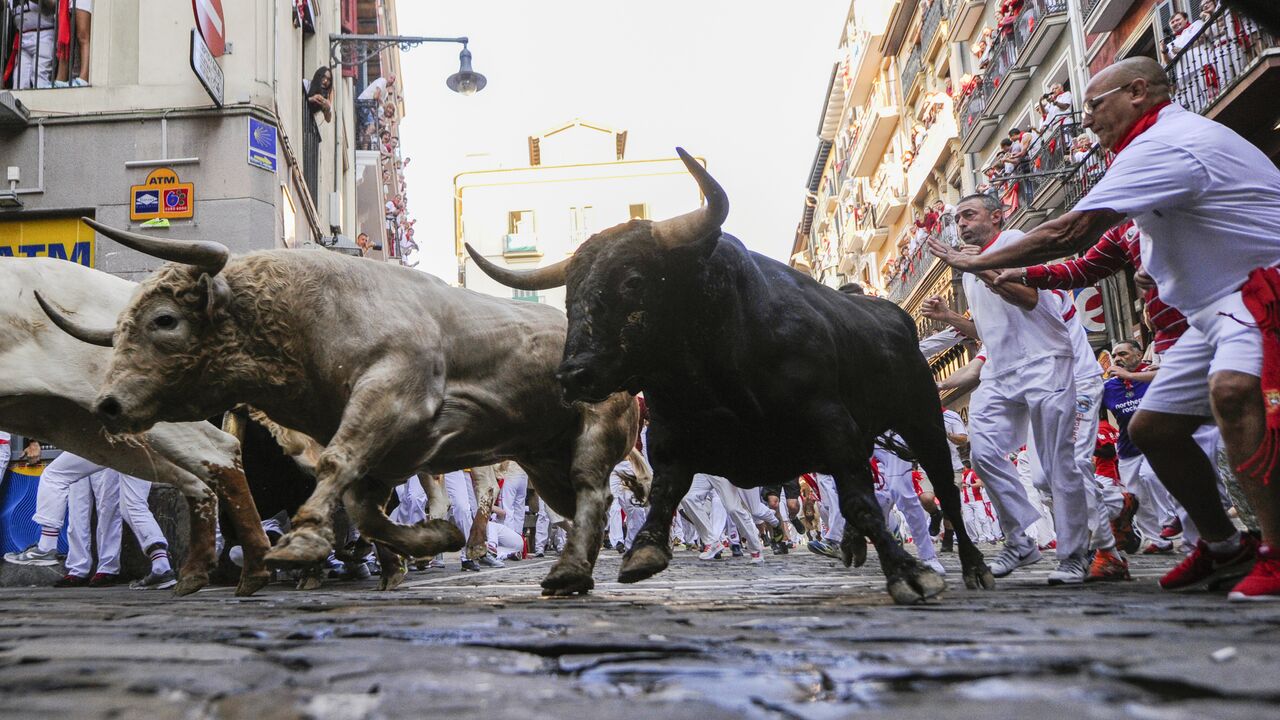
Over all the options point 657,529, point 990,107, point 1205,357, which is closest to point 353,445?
point 657,529

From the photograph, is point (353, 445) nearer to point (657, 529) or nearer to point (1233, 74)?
point (657, 529)

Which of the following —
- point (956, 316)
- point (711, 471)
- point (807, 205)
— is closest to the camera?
point (711, 471)

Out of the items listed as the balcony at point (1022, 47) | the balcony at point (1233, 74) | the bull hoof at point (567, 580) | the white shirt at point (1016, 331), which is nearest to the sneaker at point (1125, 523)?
the white shirt at point (1016, 331)

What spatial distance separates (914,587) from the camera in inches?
163

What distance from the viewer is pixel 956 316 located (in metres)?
6.47

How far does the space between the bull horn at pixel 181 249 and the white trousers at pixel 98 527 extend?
5.42 metres

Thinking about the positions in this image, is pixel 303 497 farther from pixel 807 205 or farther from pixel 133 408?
pixel 807 205

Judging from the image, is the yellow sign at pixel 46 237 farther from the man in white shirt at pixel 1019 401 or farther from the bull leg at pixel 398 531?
the man in white shirt at pixel 1019 401

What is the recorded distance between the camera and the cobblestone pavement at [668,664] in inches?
70.0

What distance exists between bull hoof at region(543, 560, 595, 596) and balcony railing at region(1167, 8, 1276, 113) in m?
15.7

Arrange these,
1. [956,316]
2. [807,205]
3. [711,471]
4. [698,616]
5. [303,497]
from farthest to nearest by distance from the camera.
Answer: [807,205] < [303,497] < [956,316] < [711,471] < [698,616]

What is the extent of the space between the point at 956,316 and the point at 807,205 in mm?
72874

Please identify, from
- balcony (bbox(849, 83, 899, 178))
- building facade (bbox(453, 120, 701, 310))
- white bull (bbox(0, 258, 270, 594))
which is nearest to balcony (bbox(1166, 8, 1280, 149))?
white bull (bbox(0, 258, 270, 594))

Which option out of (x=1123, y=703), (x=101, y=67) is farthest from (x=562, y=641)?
(x=101, y=67)
